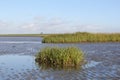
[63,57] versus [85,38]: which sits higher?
[85,38]

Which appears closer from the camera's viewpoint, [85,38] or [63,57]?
[63,57]

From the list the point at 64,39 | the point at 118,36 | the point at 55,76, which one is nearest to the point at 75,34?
the point at 64,39

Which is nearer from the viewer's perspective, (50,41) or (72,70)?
(72,70)

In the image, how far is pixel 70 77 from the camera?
15070 millimetres

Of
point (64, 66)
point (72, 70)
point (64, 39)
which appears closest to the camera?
point (72, 70)

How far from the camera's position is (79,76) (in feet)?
49.9

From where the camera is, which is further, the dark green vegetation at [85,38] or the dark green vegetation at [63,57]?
the dark green vegetation at [85,38]

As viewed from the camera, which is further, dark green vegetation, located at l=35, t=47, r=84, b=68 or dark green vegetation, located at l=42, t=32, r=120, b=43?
dark green vegetation, located at l=42, t=32, r=120, b=43

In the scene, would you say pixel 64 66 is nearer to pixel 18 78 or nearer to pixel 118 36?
pixel 18 78

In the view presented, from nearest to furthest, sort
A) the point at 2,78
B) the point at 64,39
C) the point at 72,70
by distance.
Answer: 1. the point at 2,78
2. the point at 72,70
3. the point at 64,39

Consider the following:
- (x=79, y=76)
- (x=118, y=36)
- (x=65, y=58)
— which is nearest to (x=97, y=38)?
(x=118, y=36)

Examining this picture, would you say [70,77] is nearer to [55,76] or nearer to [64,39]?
[55,76]

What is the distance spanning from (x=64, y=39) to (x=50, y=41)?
250 cm

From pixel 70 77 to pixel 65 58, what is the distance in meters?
4.46
